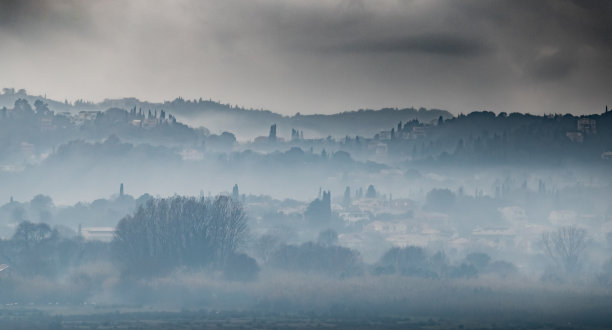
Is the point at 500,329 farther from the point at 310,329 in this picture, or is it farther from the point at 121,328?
the point at 121,328

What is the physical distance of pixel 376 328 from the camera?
198 metres

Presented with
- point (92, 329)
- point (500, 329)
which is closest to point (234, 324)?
point (92, 329)

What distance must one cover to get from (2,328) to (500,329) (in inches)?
2398

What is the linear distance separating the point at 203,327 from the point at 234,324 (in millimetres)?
6534

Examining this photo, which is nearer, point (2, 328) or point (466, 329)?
point (2, 328)

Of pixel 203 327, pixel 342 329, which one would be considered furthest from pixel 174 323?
pixel 342 329

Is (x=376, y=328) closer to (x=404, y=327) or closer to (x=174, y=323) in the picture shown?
(x=404, y=327)

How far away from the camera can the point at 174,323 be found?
199 m

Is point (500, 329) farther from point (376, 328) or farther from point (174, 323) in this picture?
point (174, 323)

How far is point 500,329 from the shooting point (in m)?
198

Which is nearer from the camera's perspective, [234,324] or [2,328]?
[2,328]

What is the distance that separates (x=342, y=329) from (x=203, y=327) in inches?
671

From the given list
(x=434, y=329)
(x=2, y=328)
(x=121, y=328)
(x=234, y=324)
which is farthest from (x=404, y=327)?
(x=2, y=328)

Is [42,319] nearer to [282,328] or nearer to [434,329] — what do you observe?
[282,328]
